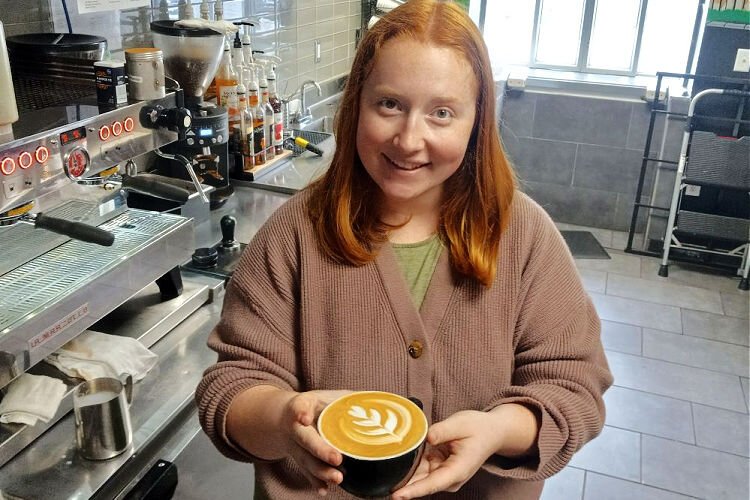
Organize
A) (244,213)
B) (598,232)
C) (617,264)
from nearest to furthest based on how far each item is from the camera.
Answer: (244,213) < (617,264) < (598,232)

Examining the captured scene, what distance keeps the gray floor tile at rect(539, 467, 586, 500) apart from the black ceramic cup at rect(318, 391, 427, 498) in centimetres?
171

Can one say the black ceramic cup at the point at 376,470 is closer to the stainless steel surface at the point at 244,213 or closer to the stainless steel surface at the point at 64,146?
the stainless steel surface at the point at 64,146

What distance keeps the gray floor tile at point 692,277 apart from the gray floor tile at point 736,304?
0.05m

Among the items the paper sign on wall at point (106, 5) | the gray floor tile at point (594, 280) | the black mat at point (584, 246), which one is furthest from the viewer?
the black mat at point (584, 246)

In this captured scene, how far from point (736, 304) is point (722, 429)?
119cm

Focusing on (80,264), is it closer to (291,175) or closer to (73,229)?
(73,229)

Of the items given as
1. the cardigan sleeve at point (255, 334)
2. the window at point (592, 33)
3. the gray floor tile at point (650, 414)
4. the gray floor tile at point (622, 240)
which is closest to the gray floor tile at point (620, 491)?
the gray floor tile at point (650, 414)

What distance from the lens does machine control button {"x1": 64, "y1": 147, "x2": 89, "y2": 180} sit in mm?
1210

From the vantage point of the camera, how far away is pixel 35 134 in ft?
3.74

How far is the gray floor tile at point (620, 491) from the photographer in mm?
2350

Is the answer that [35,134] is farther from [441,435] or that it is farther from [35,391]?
[441,435]

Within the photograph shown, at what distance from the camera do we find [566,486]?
7.85ft

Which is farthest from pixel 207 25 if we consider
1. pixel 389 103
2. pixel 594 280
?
pixel 594 280

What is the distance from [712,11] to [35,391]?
3.85 metres
